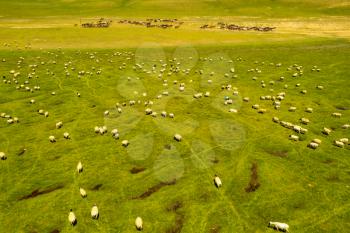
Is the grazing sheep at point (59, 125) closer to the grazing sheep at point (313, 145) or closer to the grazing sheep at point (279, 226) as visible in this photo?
the grazing sheep at point (279, 226)

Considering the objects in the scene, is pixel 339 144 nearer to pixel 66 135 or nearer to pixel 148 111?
pixel 148 111

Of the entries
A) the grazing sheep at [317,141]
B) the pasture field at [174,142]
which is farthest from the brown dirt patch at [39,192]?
the grazing sheep at [317,141]

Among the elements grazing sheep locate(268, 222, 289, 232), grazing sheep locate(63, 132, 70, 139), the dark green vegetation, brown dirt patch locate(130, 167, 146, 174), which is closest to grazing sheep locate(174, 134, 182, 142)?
the dark green vegetation

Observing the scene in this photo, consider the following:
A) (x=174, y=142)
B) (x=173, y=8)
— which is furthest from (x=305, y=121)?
(x=173, y=8)

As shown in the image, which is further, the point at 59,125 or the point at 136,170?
the point at 59,125

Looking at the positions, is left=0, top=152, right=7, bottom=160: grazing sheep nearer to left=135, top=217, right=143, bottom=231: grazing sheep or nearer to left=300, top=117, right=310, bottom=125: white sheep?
left=135, top=217, right=143, bottom=231: grazing sheep

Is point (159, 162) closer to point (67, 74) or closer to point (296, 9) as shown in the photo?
point (67, 74)
